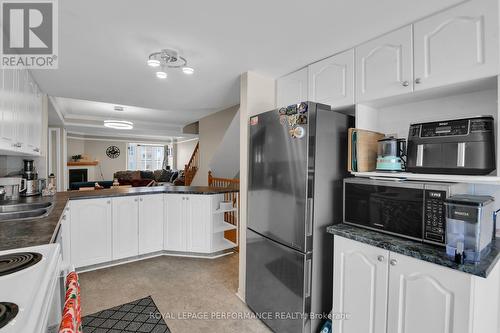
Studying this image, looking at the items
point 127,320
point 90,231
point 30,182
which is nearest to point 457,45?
point 127,320

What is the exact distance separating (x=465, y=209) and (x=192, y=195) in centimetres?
279

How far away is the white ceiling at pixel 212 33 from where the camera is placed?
136 centimetres

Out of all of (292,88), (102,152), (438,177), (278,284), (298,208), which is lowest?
(278,284)

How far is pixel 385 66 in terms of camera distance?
1550mm

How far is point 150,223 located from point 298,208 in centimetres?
234

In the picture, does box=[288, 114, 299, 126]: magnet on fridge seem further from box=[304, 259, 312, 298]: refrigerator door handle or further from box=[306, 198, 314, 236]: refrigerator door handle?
box=[304, 259, 312, 298]: refrigerator door handle

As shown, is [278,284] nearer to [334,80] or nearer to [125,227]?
[334,80]

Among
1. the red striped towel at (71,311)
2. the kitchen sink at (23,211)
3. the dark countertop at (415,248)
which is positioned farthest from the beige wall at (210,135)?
the red striped towel at (71,311)

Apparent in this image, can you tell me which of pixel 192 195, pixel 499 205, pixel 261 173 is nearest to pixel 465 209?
pixel 499 205

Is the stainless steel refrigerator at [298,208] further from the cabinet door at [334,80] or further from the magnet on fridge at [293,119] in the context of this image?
the cabinet door at [334,80]

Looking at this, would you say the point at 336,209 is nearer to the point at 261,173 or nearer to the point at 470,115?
the point at 261,173

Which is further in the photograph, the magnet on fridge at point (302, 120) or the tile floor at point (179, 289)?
the tile floor at point (179, 289)

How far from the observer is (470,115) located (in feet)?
4.76

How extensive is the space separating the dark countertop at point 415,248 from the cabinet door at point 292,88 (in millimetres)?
1153
